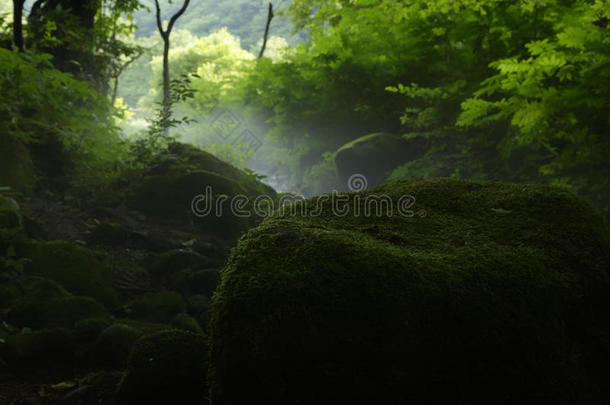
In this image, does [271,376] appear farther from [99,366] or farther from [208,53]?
[208,53]

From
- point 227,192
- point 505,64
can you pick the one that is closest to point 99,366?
point 227,192

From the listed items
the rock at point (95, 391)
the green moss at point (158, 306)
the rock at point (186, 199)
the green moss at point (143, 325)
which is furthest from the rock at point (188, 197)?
the rock at point (95, 391)

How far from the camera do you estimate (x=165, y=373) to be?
248 cm

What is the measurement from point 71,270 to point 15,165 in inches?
94.8

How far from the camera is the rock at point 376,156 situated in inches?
387

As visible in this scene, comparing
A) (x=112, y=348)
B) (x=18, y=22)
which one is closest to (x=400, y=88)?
(x=18, y=22)

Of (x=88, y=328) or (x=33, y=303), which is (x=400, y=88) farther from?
(x=33, y=303)

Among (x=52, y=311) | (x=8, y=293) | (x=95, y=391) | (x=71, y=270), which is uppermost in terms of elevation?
(x=71, y=270)

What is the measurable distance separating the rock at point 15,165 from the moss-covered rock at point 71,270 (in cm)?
169

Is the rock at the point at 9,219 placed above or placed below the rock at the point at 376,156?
below

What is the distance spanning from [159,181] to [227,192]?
4.06 ft

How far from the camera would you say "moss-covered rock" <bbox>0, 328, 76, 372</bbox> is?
113 inches

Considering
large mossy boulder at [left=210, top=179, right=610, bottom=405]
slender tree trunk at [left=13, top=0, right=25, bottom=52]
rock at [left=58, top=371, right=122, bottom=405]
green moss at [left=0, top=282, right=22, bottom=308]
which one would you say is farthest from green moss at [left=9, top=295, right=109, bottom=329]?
slender tree trunk at [left=13, top=0, right=25, bottom=52]

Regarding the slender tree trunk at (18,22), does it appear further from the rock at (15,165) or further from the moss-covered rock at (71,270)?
A: the moss-covered rock at (71,270)
